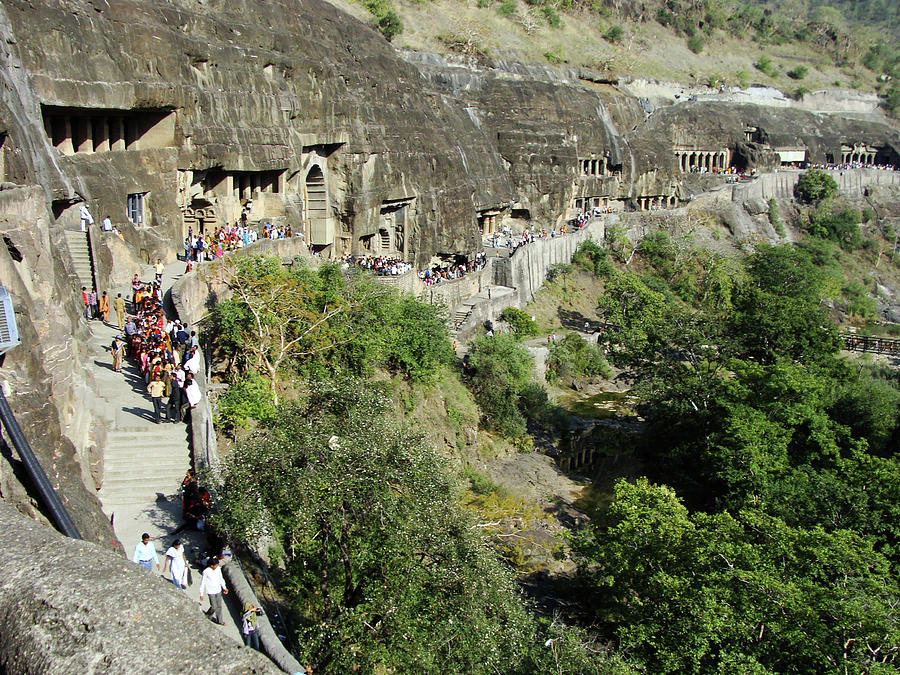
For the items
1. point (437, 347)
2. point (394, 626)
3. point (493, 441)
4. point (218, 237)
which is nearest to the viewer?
point (394, 626)

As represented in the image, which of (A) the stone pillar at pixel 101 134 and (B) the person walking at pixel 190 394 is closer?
(B) the person walking at pixel 190 394

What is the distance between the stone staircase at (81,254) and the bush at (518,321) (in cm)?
2650

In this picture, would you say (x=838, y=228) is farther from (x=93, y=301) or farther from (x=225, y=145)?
(x=93, y=301)

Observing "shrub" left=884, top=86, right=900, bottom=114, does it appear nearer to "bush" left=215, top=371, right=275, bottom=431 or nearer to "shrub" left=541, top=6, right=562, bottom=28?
"shrub" left=541, top=6, right=562, bottom=28

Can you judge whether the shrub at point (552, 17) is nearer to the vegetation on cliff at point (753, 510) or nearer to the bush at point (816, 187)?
the bush at point (816, 187)

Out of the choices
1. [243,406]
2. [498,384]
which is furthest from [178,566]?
[498,384]

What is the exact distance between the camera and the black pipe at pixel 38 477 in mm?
10773

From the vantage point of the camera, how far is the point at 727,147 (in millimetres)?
88625

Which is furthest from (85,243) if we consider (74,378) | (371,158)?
(371,158)

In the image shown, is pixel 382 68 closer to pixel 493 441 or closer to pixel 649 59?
pixel 493 441

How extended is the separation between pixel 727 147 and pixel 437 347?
68.1 m

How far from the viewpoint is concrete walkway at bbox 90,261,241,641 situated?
14.5 m

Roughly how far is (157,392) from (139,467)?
1.77 m

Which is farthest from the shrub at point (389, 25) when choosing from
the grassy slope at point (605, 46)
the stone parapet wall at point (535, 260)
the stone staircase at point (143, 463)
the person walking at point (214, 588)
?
the person walking at point (214, 588)
